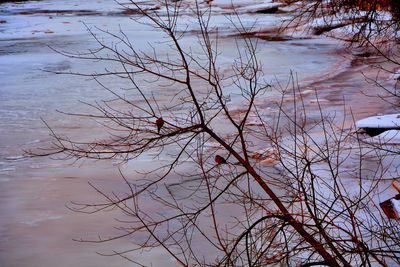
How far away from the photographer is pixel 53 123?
32.4ft

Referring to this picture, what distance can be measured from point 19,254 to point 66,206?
1.08m

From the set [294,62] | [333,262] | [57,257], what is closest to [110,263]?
[57,257]

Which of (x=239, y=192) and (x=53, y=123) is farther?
(x=53, y=123)

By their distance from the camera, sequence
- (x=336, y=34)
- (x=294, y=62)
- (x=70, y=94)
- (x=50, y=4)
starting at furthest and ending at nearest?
(x=50, y=4), (x=336, y=34), (x=294, y=62), (x=70, y=94)

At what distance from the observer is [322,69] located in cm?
1468

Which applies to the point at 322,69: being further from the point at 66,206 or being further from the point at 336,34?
the point at 66,206

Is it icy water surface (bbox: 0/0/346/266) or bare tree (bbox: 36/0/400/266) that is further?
icy water surface (bbox: 0/0/346/266)

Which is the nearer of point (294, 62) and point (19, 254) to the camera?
point (19, 254)

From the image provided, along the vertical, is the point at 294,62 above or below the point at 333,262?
below

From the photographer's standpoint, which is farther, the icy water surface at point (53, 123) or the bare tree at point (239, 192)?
the icy water surface at point (53, 123)

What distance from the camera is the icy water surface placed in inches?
228

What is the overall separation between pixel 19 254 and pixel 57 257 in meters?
0.45

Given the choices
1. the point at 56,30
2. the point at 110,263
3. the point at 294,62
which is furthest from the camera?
the point at 56,30

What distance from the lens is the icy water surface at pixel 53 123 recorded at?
5.78 m
